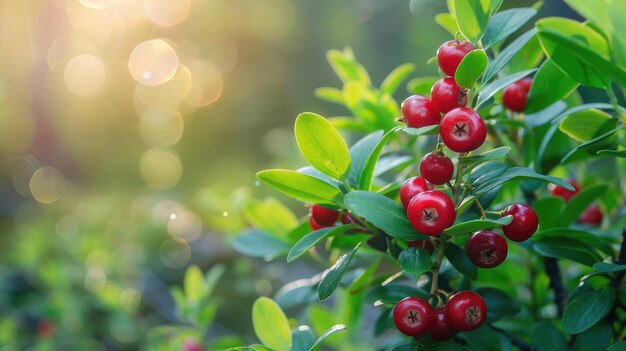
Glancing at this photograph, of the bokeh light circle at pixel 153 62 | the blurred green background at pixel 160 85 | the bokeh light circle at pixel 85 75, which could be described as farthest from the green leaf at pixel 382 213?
the bokeh light circle at pixel 85 75

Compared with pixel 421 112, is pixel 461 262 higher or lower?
lower

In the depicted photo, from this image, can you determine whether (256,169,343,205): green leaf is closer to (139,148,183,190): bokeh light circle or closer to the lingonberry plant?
the lingonberry plant

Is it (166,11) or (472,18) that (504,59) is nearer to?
(472,18)

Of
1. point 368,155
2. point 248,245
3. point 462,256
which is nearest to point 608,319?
point 462,256

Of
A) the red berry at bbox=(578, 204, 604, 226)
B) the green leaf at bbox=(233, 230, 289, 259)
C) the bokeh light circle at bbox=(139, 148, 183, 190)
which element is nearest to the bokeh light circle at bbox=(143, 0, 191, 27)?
the bokeh light circle at bbox=(139, 148, 183, 190)

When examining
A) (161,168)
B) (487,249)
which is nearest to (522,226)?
(487,249)

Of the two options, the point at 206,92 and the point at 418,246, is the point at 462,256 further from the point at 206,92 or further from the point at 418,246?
the point at 206,92
